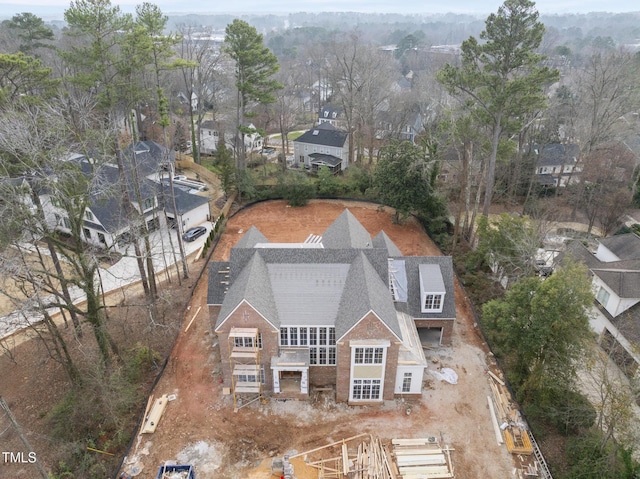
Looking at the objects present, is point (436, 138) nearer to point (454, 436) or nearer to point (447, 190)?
point (447, 190)

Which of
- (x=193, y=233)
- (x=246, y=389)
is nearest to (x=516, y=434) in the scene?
(x=246, y=389)

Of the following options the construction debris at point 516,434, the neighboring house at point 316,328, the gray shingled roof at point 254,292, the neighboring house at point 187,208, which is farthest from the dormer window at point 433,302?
the neighboring house at point 187,208

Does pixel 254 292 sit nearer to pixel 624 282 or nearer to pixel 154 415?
pixel 154 415

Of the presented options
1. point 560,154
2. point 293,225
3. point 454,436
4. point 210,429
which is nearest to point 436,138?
point 293,225

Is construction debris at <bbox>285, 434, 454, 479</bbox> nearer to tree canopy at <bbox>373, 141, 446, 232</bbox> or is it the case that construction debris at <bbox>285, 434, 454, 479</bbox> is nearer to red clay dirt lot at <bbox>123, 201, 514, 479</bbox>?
red clay dirt lot at <bbox>123, 201, 514, 479</bbox>

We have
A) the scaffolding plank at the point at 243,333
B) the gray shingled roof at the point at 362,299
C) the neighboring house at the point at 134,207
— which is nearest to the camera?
the gray shingled roof at the point at 362,299

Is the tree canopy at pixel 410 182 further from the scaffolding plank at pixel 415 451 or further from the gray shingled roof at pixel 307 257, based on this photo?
the scaffolding plank at pixel 415 451
